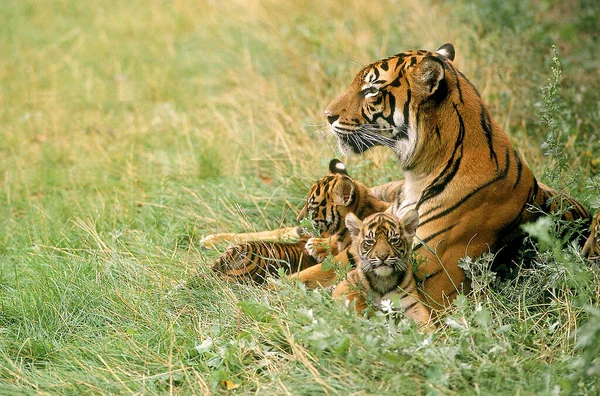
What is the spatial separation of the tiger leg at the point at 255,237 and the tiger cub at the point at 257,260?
0.21m

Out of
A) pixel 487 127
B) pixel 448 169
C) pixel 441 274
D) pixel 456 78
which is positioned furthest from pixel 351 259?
pixel 456 78

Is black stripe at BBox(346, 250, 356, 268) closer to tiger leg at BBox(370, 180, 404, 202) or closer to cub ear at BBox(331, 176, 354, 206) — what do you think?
cub ear at BBox(331, 176, 354, 206)

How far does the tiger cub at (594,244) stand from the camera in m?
4.21

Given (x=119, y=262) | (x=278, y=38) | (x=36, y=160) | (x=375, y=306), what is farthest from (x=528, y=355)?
(x=278, y=38)

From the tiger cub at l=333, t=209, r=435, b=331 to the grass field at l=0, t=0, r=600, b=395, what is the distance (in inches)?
9.4

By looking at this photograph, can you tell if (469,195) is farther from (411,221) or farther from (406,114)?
(406,114)

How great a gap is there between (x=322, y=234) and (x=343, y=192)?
316 mm

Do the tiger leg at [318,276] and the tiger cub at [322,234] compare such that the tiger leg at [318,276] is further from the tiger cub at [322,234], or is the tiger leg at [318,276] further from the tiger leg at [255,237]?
the tiger leg at [255,237]

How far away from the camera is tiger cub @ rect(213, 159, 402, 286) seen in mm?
4758

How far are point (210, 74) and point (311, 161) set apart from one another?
3.82 meters

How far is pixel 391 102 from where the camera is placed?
444 cm

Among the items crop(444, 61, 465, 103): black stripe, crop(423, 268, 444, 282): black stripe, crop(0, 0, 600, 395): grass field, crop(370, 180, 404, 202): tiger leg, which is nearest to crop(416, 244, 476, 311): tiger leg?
crop(423, 268, 444, 282): black stripe

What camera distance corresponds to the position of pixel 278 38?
9.30m

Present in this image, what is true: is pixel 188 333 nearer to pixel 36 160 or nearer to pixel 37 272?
pixel 37 272
